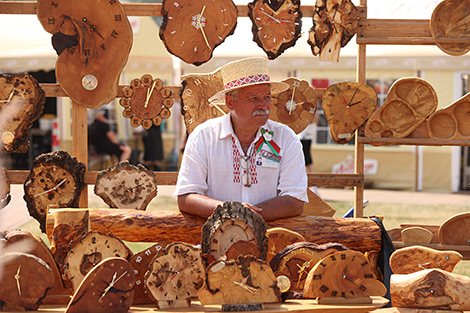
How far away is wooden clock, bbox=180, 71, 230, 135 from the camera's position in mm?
3938

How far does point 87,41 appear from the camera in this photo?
12.5 feet

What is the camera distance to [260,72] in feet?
10.0

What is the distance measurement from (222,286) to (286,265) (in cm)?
39

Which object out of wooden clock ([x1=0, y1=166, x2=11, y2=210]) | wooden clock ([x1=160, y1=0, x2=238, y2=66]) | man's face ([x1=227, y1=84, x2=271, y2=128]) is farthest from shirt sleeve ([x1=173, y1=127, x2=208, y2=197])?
wooden clock ([x1=0, y1=166, x2=11, y2=210])

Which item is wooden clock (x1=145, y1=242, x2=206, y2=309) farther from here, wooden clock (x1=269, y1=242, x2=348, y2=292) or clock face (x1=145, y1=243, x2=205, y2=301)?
wooden clock (x1=269, y1=242, x2=348, y2=292)

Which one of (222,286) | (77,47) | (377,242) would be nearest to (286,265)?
(222,286)

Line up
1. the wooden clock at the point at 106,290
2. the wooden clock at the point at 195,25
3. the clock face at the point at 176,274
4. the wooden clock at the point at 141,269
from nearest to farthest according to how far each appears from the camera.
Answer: the wooden clock at the point at 106,290 → the clock face at the point at 176,274 → the wooden clock at the point at 141,269 → the wooden clock at the point at 195,25

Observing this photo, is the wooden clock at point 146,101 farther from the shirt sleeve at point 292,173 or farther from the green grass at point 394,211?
the green grass at point 394,211

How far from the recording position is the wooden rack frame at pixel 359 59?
3850 mm

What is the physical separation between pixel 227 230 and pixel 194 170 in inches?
26.7

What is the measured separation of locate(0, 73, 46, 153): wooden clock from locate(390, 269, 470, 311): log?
8.18ft

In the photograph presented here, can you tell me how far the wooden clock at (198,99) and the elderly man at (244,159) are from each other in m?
0.73

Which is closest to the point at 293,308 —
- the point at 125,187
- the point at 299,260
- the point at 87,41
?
the point at 299,260

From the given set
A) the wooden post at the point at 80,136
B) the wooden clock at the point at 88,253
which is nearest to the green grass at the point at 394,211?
the wooden post at the point at 80,136
